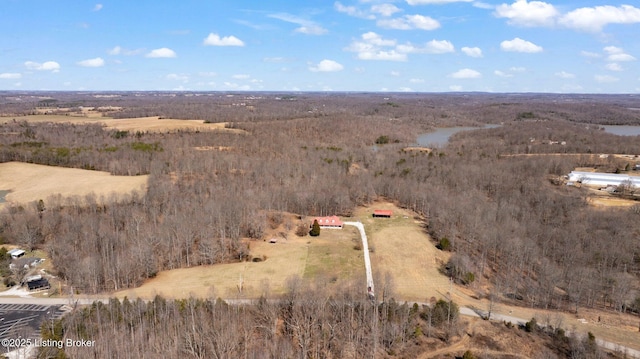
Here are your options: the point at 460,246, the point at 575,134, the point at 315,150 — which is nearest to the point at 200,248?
the point at 460,246

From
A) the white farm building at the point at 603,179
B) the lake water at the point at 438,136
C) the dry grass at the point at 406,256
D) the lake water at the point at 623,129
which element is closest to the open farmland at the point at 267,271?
the dry grass at the point at 406,256

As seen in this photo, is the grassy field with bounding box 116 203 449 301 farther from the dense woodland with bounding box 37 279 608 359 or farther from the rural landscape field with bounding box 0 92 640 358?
the dense woodland with bounding box 37 279 608 359

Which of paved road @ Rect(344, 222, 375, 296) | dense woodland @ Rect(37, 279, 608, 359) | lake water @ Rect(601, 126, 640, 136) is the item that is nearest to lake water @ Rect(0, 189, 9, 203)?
dense woodland @ Rect(37, 279, 608, 359)

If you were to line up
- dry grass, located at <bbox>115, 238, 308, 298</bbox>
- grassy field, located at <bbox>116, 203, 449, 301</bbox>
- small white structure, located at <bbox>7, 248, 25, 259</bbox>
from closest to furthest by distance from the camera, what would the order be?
dry grass, located at <bbox>115, 238, 308, 298</bbox>
grassy field, located at <bbox>116, 203, 449, 301</bbox>
small white structure, located at <bbox>7, 248, 25, 259</bbox>

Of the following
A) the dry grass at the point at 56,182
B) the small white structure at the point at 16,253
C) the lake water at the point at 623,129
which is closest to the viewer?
the small white structure at the point at 16,253

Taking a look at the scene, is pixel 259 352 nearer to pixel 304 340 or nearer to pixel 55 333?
pixel 304 340

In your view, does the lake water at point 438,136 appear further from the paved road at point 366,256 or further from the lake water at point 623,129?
the paved road at point 366,256
